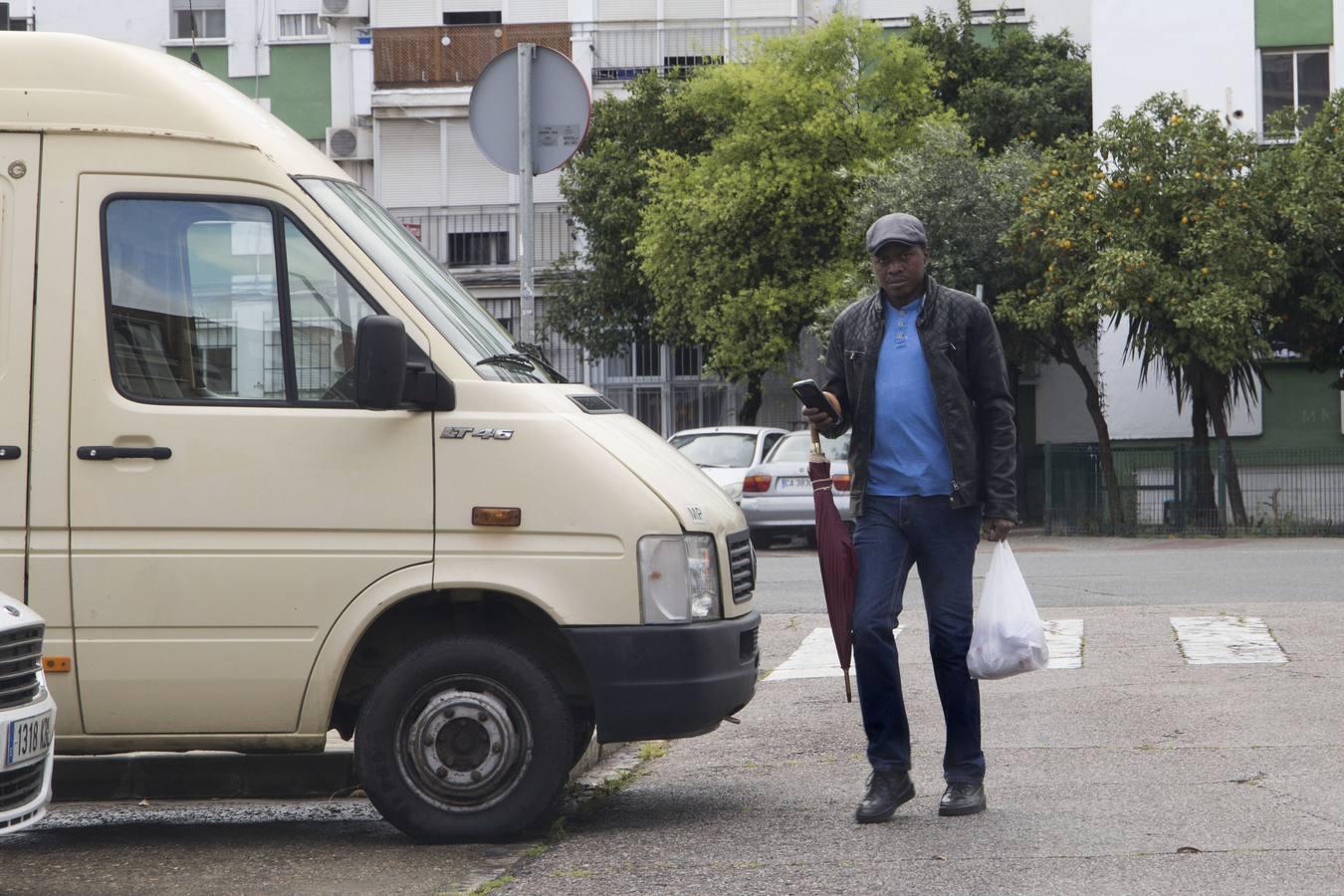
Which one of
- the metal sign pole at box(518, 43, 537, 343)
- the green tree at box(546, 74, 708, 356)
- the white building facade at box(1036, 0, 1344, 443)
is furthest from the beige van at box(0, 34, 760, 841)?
the green tree at box(546, 74, 708, 356)

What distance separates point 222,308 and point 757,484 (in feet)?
55.4

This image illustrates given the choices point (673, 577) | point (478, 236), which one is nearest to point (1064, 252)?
point (478, 236)

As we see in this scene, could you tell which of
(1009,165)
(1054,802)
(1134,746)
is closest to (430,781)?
(1054,802)

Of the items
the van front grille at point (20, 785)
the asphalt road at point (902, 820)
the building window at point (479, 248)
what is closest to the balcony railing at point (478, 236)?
the building window at point (479, 248)

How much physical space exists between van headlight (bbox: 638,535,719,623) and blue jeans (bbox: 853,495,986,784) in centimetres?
60

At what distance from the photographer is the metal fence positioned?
2656cm

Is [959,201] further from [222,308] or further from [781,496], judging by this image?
[222,308]

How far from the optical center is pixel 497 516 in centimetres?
616

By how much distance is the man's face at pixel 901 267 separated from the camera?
6590 millimetres

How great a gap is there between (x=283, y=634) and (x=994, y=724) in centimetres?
367

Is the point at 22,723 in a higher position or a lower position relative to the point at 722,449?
lower

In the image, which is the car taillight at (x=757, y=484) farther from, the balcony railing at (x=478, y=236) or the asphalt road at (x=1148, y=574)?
the balcony railing at (x=478, y=236)

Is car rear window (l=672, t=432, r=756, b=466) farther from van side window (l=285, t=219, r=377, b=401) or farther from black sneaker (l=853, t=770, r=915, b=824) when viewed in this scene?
van side window (l=285, t=219, r=377, b=401)

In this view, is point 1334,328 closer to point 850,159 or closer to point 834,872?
point 850,159
